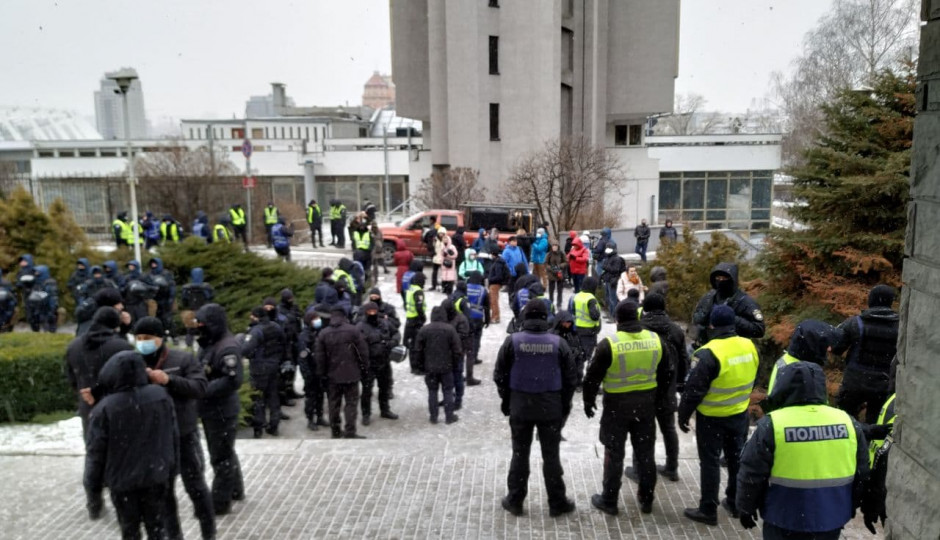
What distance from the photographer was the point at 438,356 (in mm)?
9477

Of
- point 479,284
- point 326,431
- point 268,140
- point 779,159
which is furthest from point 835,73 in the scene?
point 268,140

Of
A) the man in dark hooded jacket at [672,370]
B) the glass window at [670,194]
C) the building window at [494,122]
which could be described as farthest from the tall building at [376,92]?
the man in dark hooded jacket at [672,370]

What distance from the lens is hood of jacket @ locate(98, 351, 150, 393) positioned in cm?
485

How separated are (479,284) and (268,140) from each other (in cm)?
4486

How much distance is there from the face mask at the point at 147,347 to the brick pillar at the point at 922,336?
5042 mm

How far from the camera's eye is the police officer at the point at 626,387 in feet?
19.5

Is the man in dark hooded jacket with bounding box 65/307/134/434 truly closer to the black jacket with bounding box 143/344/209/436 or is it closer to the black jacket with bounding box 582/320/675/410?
the black jacket with bounding box 143/344/209/436

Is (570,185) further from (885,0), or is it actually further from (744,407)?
(744,407)

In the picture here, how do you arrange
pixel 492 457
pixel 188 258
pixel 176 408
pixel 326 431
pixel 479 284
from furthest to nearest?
1. pixel 188 258
2. pixel 479 284
3. pixel 326 431
4. pixel 492 457
5. pixel 176 408

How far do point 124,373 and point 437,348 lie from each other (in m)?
5.05

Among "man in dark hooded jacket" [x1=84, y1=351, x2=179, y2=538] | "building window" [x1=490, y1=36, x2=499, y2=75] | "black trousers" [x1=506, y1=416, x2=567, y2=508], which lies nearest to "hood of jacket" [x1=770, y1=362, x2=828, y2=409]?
"black trousers" [x1=506, y1=416, x2=567, y2=508]

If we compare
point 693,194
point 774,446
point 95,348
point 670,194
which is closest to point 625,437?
point 774,446

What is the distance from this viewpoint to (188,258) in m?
15.9

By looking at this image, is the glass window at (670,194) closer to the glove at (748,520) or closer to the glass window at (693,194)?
the glass window at (693,194)
